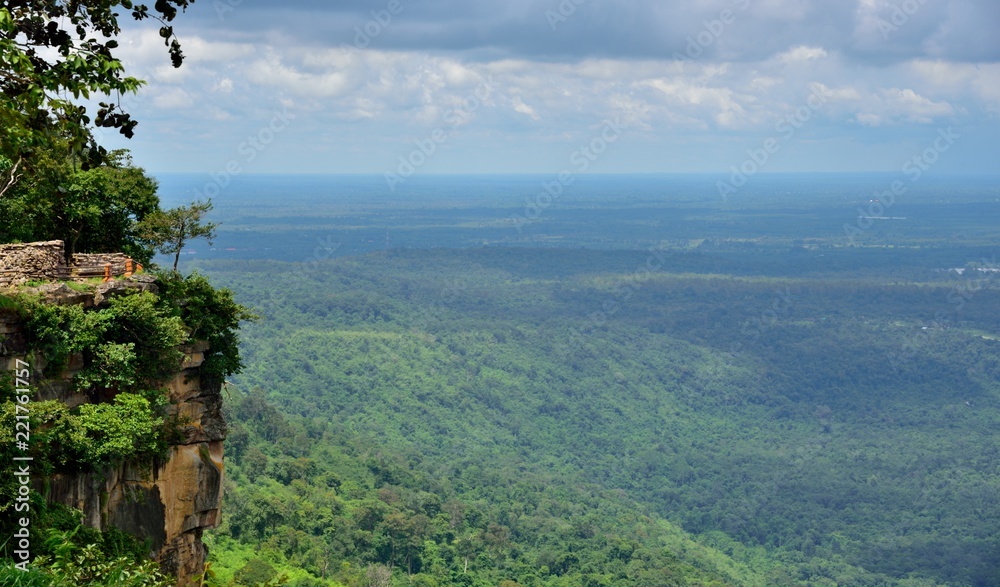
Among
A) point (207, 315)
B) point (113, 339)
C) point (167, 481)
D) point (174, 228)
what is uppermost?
point (174, 228)

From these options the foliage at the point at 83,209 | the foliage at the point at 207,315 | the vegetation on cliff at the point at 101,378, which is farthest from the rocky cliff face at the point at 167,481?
the foliage at the point at 83,209

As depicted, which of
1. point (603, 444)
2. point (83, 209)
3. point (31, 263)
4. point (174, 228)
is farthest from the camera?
point (603, 444)

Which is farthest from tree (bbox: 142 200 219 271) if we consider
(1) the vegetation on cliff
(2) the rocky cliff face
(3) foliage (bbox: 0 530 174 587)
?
(3) foliage (bbox: 0 530 174 587)

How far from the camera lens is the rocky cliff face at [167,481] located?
17391 mm

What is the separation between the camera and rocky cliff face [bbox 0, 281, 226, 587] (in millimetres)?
17391

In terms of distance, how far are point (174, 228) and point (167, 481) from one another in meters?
7.13

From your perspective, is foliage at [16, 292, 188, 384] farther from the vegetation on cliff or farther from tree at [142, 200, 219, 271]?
tree at [142, 200, 219, 271]

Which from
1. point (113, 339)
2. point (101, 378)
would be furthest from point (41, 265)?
point (101, 378)

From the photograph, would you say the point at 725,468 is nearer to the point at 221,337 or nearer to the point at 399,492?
the point at 399,492

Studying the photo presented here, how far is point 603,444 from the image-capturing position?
405 ft

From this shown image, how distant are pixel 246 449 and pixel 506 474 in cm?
3641

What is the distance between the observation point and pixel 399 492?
64562mm

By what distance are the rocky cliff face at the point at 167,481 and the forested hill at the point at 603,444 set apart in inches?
775

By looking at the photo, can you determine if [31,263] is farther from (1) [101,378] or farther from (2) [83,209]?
(2) [83,209]
